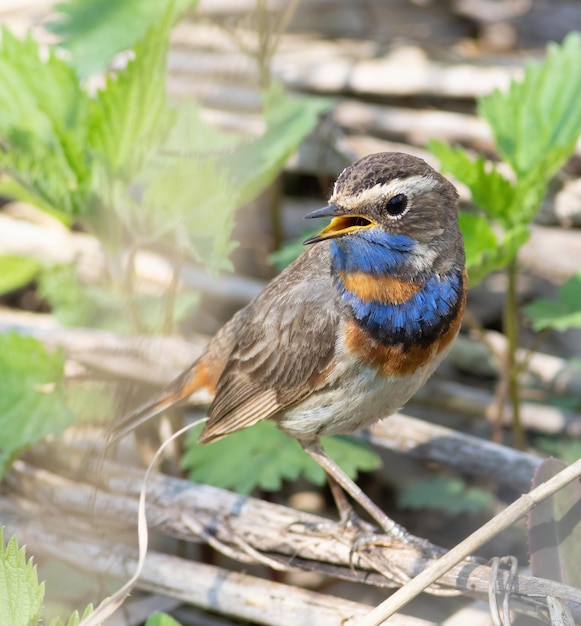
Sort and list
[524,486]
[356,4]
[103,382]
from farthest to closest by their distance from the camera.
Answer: [356,4]
[103,382]
[524,486]

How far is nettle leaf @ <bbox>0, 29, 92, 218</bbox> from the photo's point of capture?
4375 millimetres

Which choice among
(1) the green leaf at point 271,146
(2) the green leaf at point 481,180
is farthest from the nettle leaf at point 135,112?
(2) the green leaf at point 481,180

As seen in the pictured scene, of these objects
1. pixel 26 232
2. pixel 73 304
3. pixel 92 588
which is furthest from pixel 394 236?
pixel 26 232

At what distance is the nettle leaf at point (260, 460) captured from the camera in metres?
4.42

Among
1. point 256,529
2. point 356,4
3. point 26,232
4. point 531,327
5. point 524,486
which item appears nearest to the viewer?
point 256,529

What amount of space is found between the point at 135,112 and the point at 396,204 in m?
1.37

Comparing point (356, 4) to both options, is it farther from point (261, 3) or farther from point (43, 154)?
point (43, 154)

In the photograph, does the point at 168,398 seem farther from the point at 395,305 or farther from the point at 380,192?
the point at 380,192

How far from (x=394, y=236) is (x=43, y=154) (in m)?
1.81

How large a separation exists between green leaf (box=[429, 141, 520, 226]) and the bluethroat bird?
67cm

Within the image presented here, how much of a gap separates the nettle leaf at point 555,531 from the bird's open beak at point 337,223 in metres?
1.05

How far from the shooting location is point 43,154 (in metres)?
4.47

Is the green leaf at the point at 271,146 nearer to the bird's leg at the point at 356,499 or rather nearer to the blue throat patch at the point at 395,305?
the blue throat patch at the point at 395,305

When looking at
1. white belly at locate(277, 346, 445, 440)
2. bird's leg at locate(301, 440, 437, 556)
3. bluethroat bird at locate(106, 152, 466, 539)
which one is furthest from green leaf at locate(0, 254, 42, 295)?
white belly at locate(277, 346, 445, 440)
